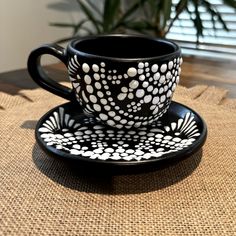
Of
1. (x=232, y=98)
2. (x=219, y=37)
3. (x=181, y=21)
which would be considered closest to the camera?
(x=232, y=98)

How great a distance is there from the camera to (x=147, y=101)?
13.8 inches

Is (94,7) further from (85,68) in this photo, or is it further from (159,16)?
(85,68)

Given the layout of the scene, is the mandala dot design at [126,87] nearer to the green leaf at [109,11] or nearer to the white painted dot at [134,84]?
the white painted dot at [134,84]

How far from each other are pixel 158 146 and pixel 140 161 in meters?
0.06

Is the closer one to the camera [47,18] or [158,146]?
[158,146]

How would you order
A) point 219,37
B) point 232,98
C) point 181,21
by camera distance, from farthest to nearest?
1. point 181,21
2. point 219,37
3. point 232,98

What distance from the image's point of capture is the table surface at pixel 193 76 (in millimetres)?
673

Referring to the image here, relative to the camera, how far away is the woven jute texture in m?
0.27

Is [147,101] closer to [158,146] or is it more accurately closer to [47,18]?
[158,146]

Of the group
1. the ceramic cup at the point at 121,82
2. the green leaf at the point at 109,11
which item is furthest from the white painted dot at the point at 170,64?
the green leaf at the point at 109,11

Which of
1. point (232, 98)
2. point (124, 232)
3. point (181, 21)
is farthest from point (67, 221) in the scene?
point (181, 21)

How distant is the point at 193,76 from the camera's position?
2.47 ft

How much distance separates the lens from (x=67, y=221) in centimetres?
28

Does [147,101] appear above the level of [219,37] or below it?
above
